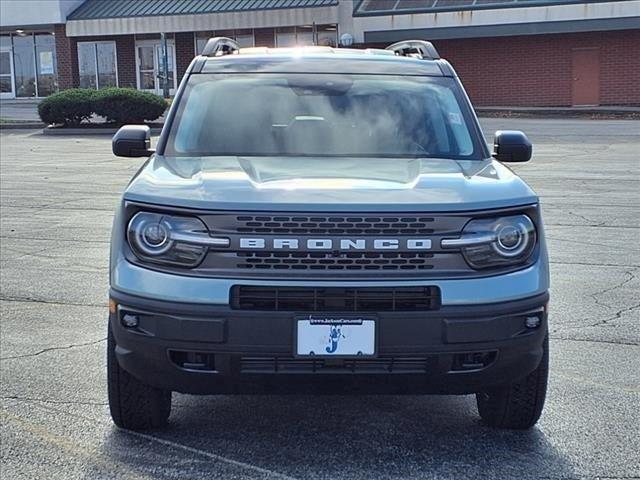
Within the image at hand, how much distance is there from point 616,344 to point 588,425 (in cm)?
150

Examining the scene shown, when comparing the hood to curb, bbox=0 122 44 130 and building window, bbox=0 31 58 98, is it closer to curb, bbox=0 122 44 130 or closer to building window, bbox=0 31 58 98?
curb, bbox=0 122 44 130

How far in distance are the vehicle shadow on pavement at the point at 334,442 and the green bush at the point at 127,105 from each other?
22.3 meters

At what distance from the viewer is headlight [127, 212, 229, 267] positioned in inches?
142

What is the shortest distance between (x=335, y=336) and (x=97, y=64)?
36.9 meters

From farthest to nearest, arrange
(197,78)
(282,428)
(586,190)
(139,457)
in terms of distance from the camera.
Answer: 1. (586,190)
2. (197,78)
3. (282,428)
4. (139,457)

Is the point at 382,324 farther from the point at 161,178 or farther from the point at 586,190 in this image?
the point at 586,190

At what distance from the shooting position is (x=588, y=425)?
441 cm

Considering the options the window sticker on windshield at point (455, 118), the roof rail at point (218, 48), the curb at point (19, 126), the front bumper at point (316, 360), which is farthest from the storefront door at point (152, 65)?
the front bumper at point (316, 360)

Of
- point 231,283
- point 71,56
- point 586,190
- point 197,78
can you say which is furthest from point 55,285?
point 71,56

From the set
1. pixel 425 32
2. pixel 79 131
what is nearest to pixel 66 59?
pixel 79 131

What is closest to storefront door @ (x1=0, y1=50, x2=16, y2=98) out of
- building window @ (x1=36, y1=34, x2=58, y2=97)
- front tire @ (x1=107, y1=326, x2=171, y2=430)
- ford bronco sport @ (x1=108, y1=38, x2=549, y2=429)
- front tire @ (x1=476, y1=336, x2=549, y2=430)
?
building window @ (x1=36, y1=34, x2=58, y2=97)

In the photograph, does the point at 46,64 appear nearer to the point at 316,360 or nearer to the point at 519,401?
the point at 519,401

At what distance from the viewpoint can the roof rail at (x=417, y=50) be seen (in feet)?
18.4

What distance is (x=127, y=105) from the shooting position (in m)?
26.1
